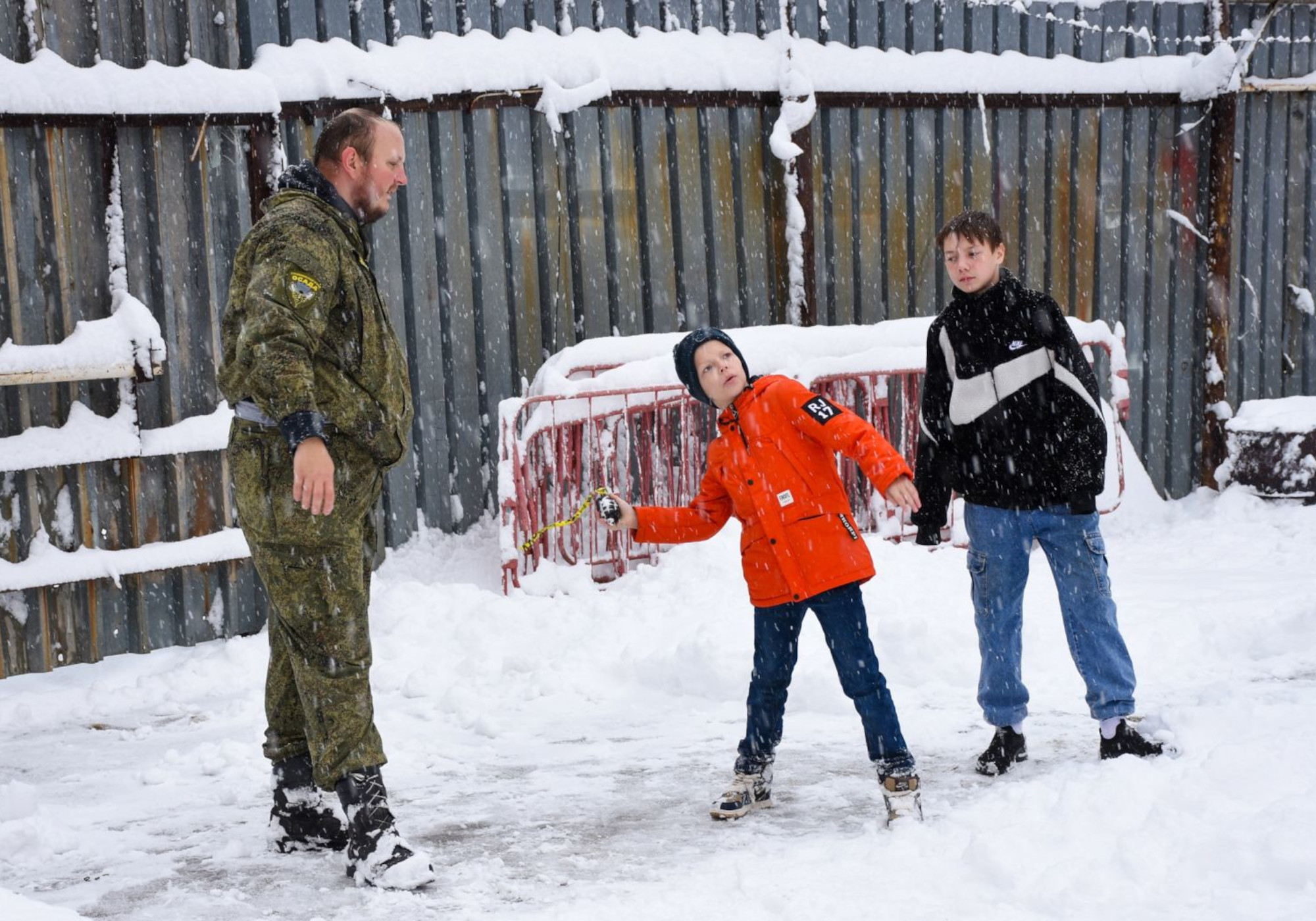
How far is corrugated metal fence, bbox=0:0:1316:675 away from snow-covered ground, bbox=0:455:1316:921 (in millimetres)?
682

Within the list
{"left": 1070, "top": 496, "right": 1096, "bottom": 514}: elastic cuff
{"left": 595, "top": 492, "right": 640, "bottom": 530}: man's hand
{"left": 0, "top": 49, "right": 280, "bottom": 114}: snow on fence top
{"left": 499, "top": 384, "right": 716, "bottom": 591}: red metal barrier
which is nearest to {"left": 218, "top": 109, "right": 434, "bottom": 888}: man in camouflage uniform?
{"left": 595, "top": 492, "right": 640, "bottom": 530}: man's hand

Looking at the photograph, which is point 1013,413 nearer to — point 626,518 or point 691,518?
point 691,518

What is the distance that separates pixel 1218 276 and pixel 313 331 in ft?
29.3

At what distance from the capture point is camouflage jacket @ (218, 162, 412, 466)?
3.46 meters

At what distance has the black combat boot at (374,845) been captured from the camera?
3.56m

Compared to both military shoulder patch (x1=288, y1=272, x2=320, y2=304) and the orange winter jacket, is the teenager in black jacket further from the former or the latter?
military shoulder patch (x1=288, y1=272, x2=320, y2=304)

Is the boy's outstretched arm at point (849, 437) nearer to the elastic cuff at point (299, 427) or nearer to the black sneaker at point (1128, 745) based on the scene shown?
the black sneaker at point (1128, 745)

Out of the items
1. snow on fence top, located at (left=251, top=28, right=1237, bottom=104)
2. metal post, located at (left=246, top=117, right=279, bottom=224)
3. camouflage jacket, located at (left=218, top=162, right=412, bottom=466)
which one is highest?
snow on fence top, located at (left=251, top=28, right=1237, bottom=104)

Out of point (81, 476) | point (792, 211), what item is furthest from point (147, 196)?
point (792, 211)

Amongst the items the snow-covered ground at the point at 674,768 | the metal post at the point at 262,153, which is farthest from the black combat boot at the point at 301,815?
the metal post at the point at 262,153

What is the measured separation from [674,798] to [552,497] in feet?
10.3

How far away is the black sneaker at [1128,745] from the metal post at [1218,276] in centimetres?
706


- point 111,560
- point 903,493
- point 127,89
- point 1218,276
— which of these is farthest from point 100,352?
point 1218,276

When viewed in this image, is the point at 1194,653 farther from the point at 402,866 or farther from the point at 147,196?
the point at 147,196
